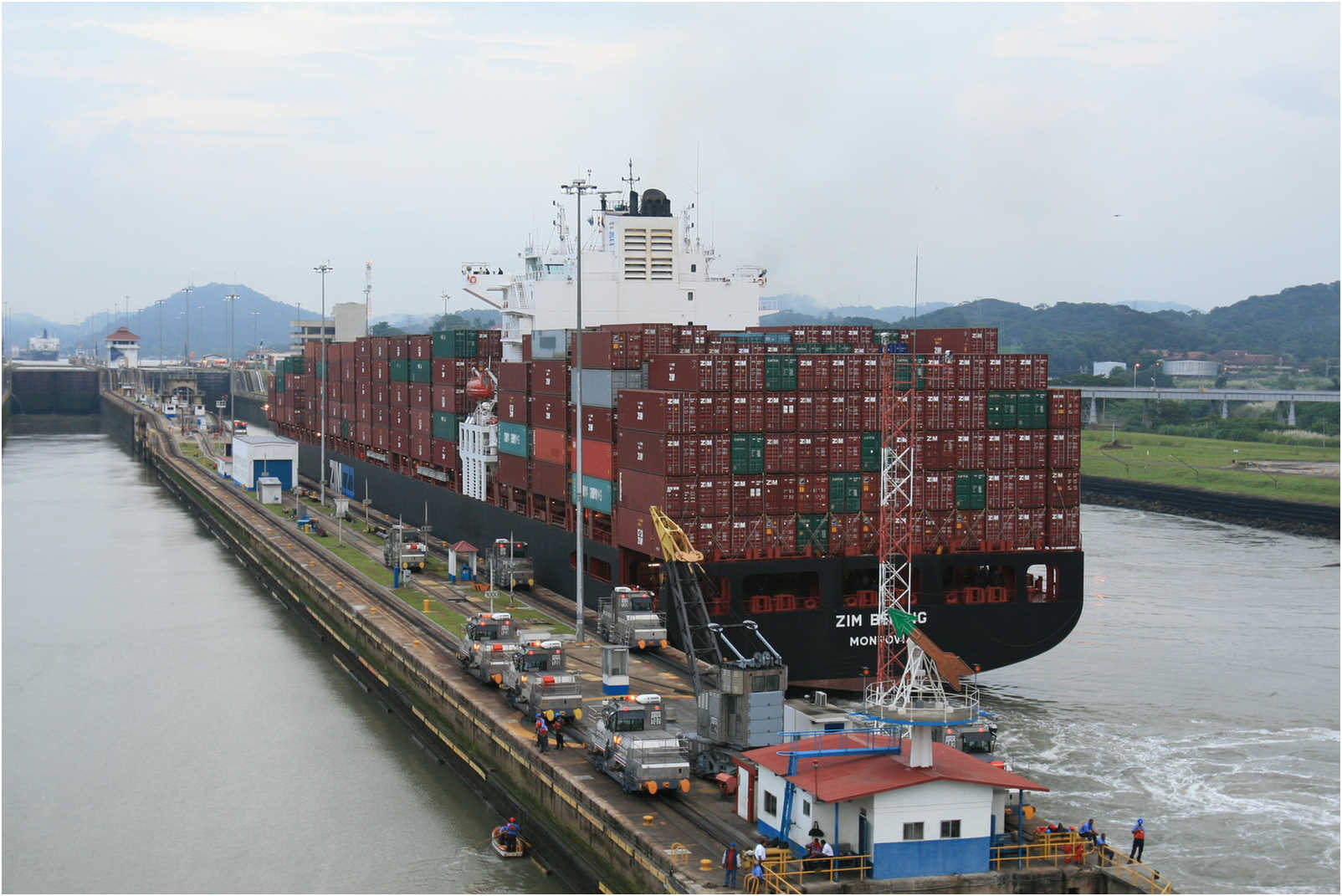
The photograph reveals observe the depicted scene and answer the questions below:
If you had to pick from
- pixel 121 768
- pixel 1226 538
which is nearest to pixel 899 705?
pixel 121 768

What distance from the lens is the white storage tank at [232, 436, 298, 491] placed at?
99.1 metres

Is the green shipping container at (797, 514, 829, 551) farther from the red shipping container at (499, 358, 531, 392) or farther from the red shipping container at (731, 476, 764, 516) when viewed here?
the red shipping container at (499, 358, 531, 392)

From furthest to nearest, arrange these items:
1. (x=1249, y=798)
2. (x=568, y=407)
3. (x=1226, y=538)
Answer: (x=1226, y=538) → (x=568, y=407) → (x=1249, y=798)

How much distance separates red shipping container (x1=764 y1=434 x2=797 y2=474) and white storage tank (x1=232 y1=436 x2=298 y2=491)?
62081 mm

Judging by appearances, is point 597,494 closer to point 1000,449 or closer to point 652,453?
point 652,453

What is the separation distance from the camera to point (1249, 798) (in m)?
34.7

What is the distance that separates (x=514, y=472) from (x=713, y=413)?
19447mm

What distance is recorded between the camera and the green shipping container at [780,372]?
43469 millimetres

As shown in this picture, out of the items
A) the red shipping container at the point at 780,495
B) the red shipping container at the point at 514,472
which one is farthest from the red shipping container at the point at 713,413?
the red shipping container at the point at 514,472

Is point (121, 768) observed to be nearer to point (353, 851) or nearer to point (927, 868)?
point (353, 851)

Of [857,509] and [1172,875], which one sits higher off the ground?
[857,509]

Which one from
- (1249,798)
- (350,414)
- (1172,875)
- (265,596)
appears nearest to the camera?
(1172,875)

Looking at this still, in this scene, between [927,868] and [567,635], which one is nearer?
[927,868]

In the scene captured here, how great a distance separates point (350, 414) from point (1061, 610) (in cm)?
6570
